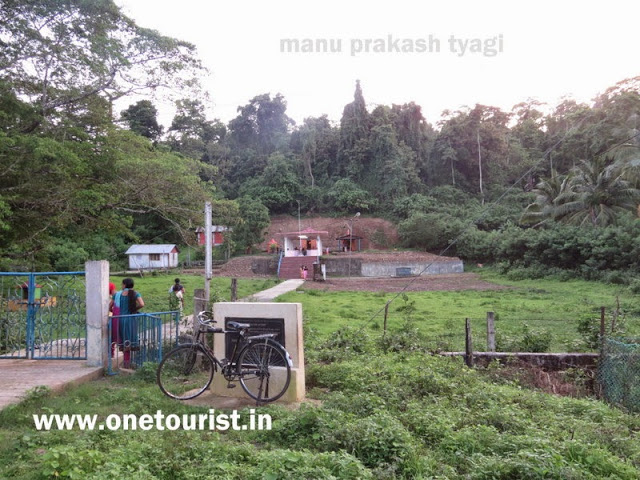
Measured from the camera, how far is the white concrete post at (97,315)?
24.6ft

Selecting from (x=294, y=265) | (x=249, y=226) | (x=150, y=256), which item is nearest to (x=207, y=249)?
(x=294, y=265)

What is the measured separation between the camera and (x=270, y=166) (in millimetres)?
53219

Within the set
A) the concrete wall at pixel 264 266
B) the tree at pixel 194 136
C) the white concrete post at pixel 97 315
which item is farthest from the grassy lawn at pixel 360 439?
the tree at pixel 194 136

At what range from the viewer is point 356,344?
9086 millimetres

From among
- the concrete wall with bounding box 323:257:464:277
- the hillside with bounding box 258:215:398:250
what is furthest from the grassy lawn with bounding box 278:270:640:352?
the hillside with bounding box 258:215:398:250

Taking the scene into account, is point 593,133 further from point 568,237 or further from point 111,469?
point 111,469

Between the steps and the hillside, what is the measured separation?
7.84 meters

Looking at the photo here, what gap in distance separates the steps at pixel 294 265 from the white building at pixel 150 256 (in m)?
10.4

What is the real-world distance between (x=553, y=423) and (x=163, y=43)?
48.7ft

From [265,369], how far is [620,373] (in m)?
5.34

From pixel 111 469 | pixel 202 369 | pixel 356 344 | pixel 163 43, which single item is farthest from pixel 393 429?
pixel 163 43

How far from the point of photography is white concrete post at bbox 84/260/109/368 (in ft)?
24.6

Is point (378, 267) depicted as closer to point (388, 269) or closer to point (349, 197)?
point (388, 269)

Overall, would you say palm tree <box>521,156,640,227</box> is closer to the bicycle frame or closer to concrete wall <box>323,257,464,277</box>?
concrete wall <box>323,257,464,277</box>
